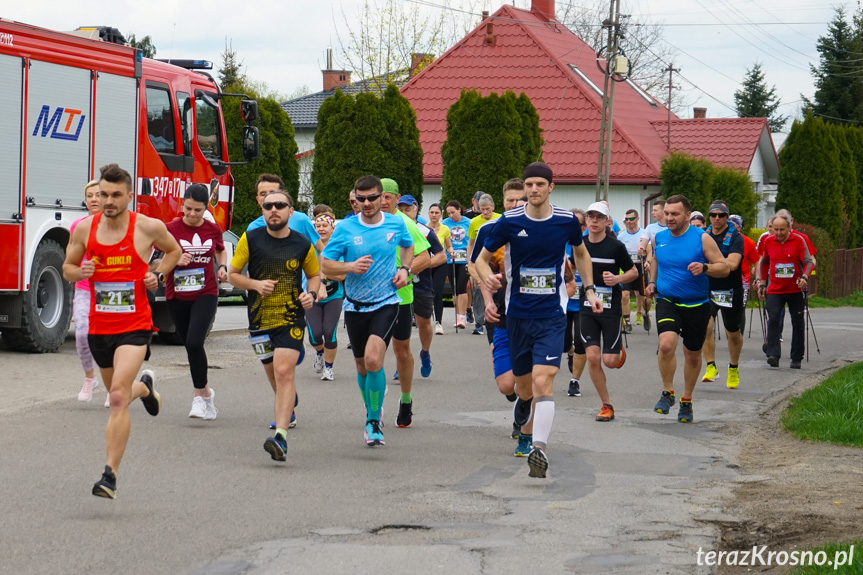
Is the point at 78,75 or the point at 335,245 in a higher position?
the point at 78,75

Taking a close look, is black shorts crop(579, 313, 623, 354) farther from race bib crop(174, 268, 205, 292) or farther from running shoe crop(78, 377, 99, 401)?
running shoe crop(78, 377, 99, 401)

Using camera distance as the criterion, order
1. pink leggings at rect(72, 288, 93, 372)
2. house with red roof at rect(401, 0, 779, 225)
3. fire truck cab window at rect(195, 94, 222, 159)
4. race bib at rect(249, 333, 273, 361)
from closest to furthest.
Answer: race bib at rect(249, 333, 273, 361) → pink leggings at rect(72, 288, 93, 372) → fire truck cab window at rect(195, 94, 222, 159) → house with red roof at rect(401, 0, 779, 225)

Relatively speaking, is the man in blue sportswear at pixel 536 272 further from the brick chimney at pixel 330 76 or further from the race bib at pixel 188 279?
the brick chimney at pixel 330 76

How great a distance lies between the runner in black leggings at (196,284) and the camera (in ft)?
33.1

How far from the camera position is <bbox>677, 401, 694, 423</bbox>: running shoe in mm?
11234

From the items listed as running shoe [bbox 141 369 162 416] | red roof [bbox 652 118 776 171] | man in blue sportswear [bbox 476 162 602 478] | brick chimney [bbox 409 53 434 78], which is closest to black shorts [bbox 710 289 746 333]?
man in blue sportswear [bbox 476 162 602 478]

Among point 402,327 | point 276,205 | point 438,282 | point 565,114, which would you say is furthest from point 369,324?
point 565,114

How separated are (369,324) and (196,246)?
1.89 metres

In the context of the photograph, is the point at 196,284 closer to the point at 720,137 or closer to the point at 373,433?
the point at 373,433

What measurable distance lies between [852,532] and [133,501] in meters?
3.96

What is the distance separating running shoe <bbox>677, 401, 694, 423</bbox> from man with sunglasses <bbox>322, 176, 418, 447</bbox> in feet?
10.8

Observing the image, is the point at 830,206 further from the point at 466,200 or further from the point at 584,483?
the point at 584,483

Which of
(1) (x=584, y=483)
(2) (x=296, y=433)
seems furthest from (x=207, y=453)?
(1) (x=584, y=483)

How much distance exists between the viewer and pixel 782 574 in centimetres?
564
